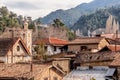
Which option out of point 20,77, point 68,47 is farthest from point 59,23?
point 20,77

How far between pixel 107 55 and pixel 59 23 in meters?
69.2

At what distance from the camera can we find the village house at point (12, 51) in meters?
55.0

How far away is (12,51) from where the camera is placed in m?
56.3

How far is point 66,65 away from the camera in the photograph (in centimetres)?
4894

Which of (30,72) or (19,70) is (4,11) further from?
(30,72)

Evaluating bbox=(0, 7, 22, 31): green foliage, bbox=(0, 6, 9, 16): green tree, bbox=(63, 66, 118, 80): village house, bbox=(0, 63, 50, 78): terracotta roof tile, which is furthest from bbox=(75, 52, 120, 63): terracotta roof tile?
bbox=(0, 6, 9, 16): green tree

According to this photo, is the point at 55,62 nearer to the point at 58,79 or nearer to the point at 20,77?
the point at 58,79

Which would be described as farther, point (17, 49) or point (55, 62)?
point (17, 49)

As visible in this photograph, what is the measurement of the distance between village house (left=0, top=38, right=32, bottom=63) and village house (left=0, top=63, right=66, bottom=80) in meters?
8.57

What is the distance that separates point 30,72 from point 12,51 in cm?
1432

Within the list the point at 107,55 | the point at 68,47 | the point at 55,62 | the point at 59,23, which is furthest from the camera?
the point at 59,23

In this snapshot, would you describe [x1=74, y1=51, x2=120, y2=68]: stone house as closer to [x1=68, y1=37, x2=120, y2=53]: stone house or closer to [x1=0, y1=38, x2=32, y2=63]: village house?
[x1=0, y1=38, x2=32, y2=63]: village house

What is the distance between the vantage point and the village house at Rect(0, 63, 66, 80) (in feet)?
138

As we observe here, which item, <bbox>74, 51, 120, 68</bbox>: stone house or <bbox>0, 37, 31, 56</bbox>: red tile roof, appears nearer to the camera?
<bbox>74, 51, 120, 68</bbox>: stone house
